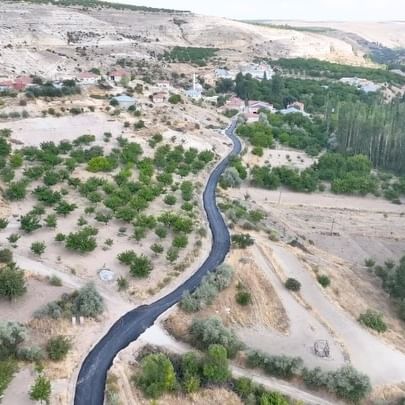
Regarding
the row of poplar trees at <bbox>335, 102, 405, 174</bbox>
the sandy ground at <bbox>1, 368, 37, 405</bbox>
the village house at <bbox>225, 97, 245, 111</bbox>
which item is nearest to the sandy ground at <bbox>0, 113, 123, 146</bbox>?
the village house at <bbox>225, 97, 245, 111</bbox>

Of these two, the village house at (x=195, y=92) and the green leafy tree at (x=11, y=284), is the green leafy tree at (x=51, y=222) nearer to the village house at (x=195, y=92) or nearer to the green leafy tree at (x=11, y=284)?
the green leafy tree at (x=11, y=284)

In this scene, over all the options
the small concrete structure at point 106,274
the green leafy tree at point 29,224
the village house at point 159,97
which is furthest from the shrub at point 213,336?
the village house at point 159,97

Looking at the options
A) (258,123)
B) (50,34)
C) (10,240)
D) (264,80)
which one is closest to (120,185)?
(10,240)

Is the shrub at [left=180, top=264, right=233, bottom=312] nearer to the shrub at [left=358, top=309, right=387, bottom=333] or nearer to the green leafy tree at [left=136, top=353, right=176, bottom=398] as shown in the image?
the green leafy tree at [left=136, top=353, right=176, bottom=398]

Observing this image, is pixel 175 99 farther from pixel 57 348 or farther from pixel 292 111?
pixel 57 348

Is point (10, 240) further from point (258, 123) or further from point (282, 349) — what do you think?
point (258, 123)

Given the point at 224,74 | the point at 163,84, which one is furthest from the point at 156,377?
the point at 224,74
